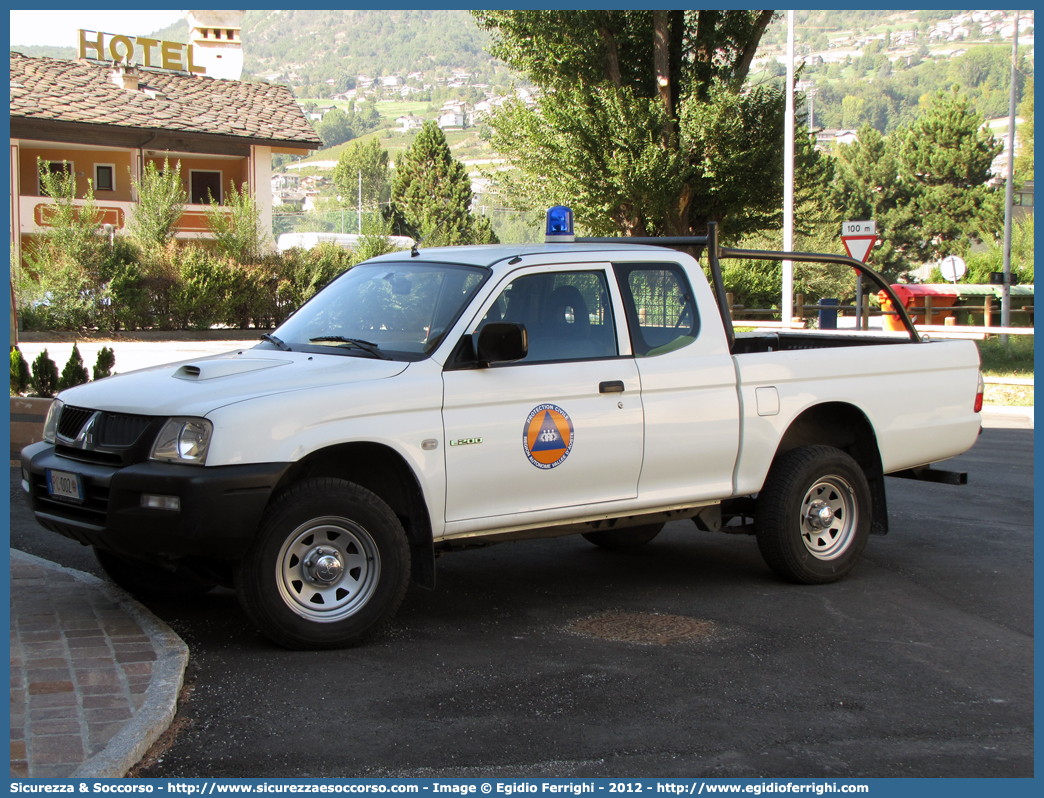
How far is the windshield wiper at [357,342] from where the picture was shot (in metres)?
5.69

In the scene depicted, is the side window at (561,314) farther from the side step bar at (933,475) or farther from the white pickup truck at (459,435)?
the side step bar at (933,475)

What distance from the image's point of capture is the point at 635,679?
197 inches

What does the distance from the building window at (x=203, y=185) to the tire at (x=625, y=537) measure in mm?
37708

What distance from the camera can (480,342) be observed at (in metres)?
5.48

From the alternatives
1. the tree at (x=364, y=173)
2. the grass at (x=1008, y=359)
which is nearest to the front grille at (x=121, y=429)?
the grass at (x=1008, y=359)

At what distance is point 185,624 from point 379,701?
155cm

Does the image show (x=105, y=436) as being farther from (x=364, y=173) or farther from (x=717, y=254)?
(x=364, y=173)

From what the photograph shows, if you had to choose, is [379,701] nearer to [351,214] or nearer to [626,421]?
[626,421]

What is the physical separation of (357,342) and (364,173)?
15802 centimetres

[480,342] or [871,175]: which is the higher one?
[871,175]

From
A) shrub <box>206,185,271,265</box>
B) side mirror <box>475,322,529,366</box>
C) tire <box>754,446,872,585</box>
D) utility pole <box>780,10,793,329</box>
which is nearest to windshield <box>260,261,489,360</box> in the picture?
side mirror <box>475,322,529,366</box>

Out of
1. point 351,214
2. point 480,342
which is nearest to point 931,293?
point 351,214

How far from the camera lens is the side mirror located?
213 inches

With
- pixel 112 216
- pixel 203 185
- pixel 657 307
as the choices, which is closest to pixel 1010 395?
pixel 657 307
